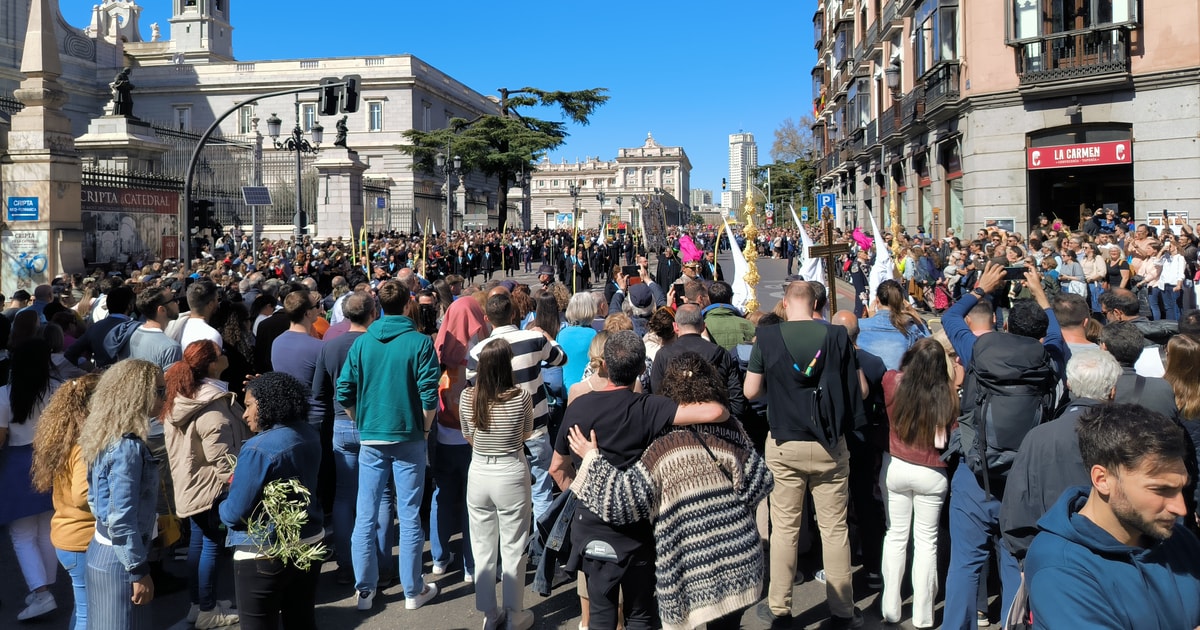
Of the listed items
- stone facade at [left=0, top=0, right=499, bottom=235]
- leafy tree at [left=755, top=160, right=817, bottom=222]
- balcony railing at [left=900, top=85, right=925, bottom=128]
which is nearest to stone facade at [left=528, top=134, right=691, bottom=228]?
leafy tree at [left=755, top=160, right=817, bottom=222]

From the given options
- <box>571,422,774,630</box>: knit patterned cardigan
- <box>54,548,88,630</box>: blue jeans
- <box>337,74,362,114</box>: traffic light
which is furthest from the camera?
<box>337,74,362,114</box>: traffic light

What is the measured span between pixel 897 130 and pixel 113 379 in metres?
30.5

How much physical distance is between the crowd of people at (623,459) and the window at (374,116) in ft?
195

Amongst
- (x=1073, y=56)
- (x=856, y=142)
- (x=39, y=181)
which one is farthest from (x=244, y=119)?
(x=1073, y=56)

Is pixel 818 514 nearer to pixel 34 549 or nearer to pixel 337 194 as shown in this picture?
pixel 34 549

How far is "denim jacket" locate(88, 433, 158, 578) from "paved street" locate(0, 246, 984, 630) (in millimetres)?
1370

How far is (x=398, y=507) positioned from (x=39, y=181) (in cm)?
1290

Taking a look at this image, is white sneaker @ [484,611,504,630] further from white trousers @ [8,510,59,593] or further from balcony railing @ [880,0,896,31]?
balcony railing @ [880,0,896,31]

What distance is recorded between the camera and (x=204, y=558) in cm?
509

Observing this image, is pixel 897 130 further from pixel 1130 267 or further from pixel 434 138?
pixel 434 138

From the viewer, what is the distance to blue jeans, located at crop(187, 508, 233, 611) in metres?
4.99

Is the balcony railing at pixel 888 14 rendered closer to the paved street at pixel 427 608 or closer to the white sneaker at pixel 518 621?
the paved street at pixel 427 608

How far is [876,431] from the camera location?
211 inches

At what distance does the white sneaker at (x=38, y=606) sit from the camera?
515cm
